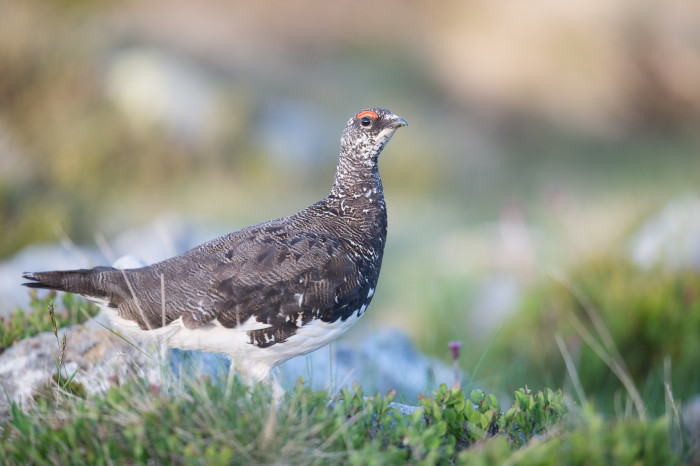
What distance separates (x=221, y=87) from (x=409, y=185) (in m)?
4.41

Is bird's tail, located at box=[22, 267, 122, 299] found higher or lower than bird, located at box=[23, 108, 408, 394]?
higher

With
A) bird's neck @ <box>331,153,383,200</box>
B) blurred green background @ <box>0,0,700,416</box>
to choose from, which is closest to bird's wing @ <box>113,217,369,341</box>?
bird's neck @ <box>331,153,383,200</box>

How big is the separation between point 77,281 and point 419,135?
11.7m

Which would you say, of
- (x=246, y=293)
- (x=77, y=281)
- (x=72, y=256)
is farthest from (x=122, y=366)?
(x=72, y=256)

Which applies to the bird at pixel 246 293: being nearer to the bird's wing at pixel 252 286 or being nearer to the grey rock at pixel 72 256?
the bird's wing at pixel 252 286

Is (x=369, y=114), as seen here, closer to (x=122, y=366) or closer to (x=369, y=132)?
(x=369, y=132)

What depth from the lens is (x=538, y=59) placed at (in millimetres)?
16578

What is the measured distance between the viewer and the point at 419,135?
14.1 metres

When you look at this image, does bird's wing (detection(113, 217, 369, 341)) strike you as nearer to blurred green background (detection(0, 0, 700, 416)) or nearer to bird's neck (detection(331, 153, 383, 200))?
bird's neck (detection(331, 153, 383, 200))

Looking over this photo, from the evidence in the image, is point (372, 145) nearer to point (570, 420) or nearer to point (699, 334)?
point (570, 420)

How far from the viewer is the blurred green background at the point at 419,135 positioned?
6434 millimetres

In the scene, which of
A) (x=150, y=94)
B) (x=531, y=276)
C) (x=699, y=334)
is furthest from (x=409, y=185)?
(x=699, y=334)

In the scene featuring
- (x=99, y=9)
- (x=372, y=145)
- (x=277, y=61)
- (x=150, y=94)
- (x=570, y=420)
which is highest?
(x=99, y=9)

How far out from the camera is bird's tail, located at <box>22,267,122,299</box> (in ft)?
9.73
